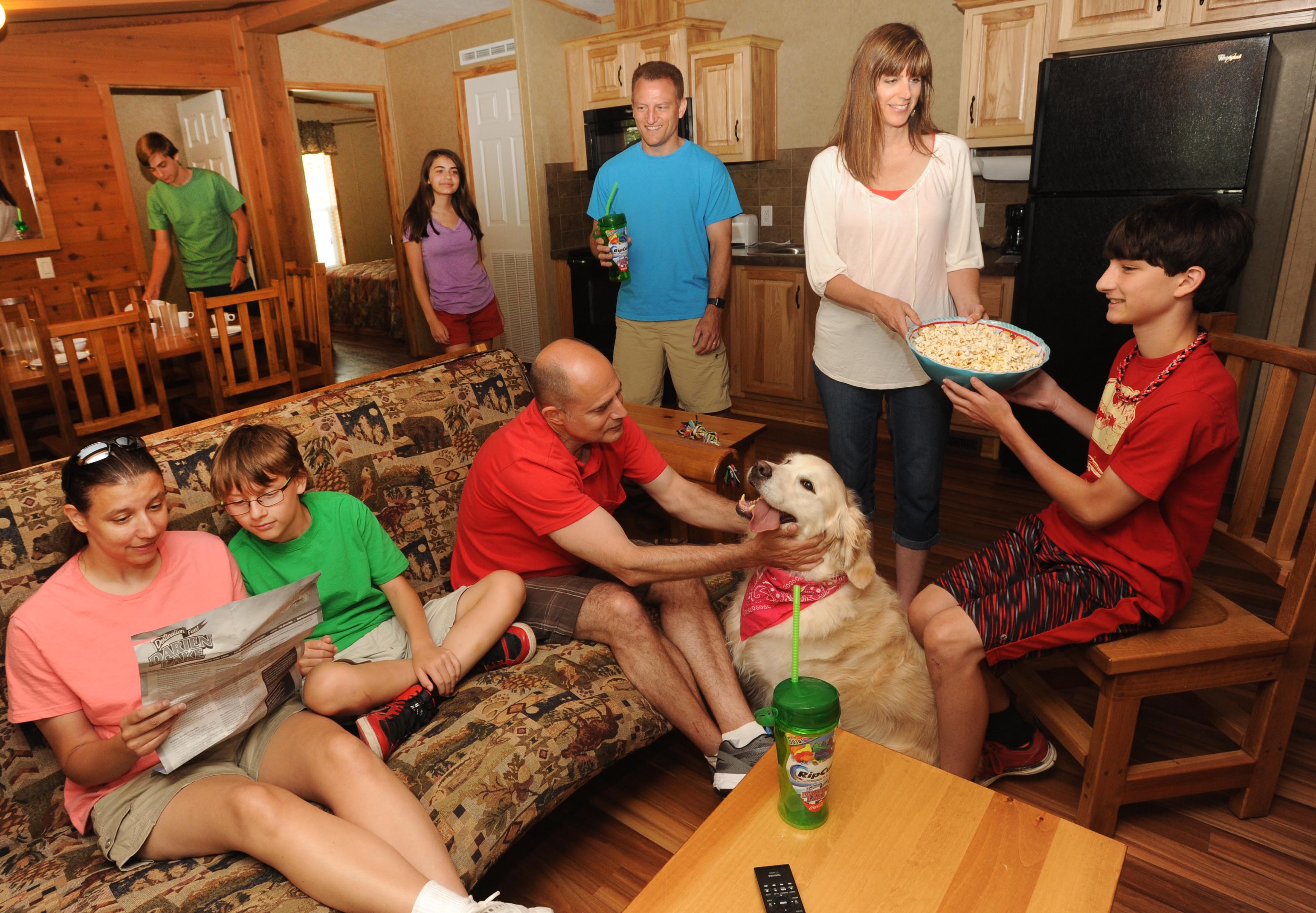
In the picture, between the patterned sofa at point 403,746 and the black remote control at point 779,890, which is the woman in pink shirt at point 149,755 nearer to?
the patterned sofa at point 403,746

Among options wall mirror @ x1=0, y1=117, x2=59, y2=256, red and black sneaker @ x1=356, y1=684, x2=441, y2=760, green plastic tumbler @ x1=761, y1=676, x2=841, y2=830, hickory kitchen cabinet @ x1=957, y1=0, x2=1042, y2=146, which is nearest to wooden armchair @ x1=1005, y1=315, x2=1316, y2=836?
green plastic tumbler @ x1=761, y1=676, x2=841, y2=830

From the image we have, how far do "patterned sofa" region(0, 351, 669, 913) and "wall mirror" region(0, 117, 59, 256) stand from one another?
4124mm

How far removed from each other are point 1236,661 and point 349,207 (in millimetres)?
9652

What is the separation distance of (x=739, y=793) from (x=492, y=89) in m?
5.67

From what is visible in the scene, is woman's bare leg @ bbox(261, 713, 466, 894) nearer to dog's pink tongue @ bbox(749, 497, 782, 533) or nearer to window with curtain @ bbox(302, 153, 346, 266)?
dog's pink tongue @ bbox(749, 497, 782, 533)

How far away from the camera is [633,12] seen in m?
4.89

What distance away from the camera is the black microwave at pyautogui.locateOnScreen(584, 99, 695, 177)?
16.2ft

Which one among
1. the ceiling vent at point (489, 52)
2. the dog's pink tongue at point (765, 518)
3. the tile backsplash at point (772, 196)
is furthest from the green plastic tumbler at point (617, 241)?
the ceiling vent at point (489, 52)

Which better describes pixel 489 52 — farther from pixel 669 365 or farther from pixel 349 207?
pixel 349 207

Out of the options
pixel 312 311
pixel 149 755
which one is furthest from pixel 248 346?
pixel 149 755

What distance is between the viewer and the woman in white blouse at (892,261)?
190cm

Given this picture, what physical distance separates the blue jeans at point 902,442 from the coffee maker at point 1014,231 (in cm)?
213

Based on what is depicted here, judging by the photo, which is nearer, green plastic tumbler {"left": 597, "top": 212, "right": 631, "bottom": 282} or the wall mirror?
green plastic tumbler {"left": 597, "top": 212, "right": 631, "bottom": 282}

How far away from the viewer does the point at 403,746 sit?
1497mm
